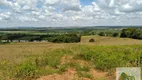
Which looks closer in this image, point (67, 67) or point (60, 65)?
point (67, 67)

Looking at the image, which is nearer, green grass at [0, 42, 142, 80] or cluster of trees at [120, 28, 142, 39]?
green grass at [0, 42, 142, 80]

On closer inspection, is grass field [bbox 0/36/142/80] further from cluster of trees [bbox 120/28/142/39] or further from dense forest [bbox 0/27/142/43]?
cluster of trees [bbox 120/28/142/39]

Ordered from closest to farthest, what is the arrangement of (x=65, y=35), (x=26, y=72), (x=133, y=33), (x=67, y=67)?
(x=26, y=72) → (x=67, y=67) → (x=133, y=33) → (x=65, y=35)

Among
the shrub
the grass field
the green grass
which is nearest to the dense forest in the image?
the green grass

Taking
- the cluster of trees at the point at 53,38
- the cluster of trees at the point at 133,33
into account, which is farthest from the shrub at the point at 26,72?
the cluster of trees at the point at 133,33

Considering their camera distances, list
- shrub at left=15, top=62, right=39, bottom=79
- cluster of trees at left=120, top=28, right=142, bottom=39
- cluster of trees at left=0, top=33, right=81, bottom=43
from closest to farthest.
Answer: shrub at left=15, top=62, right=39, bottom=79 < cluster of trees at left=0, top=33, right=81, bottom=43 < cluster of trees at left=120, top=28, right=142, bottom=39

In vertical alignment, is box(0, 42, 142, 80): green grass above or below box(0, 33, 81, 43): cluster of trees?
above

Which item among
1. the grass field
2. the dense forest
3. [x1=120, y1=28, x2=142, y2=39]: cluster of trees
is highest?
the grass field

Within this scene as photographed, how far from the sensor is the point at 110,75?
6461 millimetres

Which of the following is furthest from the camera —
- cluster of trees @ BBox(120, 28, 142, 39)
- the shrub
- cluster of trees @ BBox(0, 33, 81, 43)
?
cluster of trees @ BBox(120, 28, 142, 39)

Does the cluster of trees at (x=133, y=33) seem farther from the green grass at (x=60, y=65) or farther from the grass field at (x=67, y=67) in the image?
the grass field at (x=67, y=67)

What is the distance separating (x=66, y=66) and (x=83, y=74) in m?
0.96

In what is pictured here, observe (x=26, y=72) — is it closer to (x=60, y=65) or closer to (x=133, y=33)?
(x=60, y=65)

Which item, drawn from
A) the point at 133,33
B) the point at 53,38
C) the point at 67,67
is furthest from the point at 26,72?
the point at 133,33
